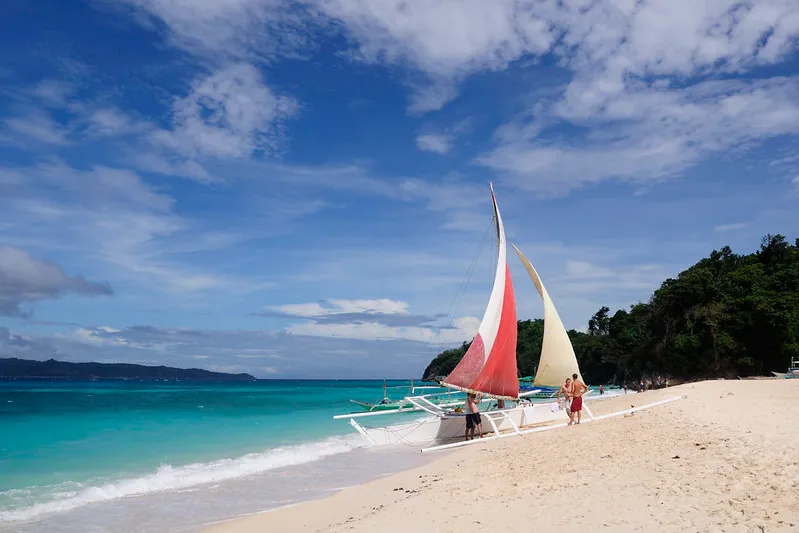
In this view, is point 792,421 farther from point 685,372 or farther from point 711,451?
point 685,372

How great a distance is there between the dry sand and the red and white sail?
13.7 ft

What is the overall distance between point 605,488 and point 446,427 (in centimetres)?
996

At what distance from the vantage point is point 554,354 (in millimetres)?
20031

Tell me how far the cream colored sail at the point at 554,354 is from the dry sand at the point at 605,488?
286 inches

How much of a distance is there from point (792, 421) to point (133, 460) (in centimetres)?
1628

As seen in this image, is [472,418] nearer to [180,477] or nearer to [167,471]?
[180,477]

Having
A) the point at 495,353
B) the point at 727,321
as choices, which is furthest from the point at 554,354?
the point at 727,321

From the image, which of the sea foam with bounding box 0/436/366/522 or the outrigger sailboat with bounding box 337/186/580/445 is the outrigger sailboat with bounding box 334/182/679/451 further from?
the sea foam with bounding box 0/436/366/522

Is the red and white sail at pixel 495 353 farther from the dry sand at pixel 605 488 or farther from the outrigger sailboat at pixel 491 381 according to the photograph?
the dry sand at pixel 605 488

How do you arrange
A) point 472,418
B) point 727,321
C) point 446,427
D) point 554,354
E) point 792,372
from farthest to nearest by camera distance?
point 727,321 → point 792,372 → point 554,354 → point 446,427 → point 472,418

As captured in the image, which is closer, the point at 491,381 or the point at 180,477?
the point at 180,477

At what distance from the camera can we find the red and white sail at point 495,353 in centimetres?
1683

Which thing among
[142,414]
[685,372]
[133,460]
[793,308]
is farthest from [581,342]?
[133,460]

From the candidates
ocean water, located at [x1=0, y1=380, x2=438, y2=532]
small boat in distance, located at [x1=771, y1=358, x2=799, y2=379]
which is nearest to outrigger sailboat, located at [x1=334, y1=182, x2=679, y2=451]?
ocean water, located at [x1=0, y1=380, x2=438, y2=532]
